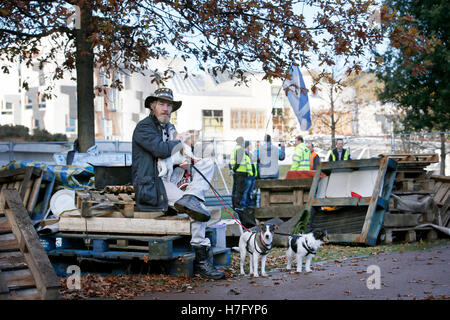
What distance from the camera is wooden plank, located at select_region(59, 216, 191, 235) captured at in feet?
23.5

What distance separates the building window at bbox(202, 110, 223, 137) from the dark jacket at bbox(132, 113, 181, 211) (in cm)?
2695

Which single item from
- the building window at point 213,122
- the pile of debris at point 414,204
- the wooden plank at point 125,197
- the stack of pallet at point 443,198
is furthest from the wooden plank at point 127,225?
the building window at point 213,122

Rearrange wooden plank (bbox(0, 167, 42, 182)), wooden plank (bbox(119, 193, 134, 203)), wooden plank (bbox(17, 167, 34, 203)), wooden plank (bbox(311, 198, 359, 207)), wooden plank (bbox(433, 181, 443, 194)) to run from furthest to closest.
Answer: wooden plank (bbox(433, 181, 443, 194)), wooden plank (bbox(311, 198, 359, 207)), wooden plank (bbox(0, 167, 42, 182)), wooden plank (bbox(17, 167, 34, 203)), wooden plank (bbox(119, 193, 134, 203))

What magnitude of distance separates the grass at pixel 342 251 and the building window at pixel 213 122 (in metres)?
24.0

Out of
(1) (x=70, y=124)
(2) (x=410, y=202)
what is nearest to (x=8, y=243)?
(2) (x=410, y=202)

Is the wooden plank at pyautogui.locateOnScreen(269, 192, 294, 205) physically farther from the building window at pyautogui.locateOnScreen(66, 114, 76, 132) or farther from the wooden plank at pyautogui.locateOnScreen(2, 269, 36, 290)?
the building window at pyautogui.locateOnScreen(66, 114, 76, 132)

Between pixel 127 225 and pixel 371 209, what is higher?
pixel 127 225

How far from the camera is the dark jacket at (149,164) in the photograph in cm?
694

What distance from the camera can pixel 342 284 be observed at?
659 cm

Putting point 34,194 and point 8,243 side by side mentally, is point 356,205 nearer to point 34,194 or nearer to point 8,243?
point 34,194

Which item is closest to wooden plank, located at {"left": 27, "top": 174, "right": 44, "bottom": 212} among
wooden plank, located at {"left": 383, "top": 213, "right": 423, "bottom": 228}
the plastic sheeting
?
the plastic sheeting

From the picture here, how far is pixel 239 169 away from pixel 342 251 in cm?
699
